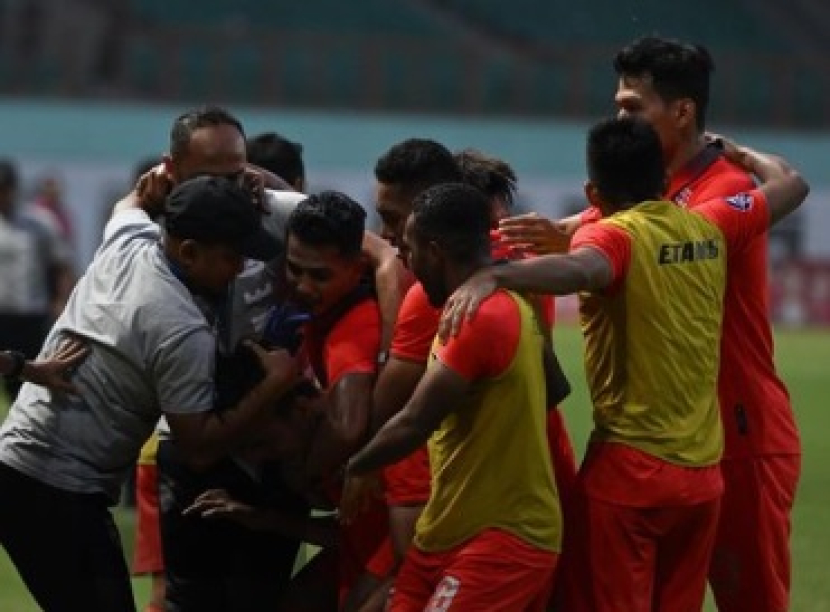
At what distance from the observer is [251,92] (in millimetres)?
32750

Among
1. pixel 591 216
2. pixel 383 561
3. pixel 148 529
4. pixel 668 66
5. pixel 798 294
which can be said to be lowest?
pixel 798 294

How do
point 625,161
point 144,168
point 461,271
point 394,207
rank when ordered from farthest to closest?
point 144,168
point 394,207
point 625,161
point 461,271

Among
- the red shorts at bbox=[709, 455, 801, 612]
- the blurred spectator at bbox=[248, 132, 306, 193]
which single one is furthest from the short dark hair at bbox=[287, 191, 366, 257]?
the blurred spectator at bbox=[248, 132, 306, 193]

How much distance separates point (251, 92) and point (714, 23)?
7411 millimetres

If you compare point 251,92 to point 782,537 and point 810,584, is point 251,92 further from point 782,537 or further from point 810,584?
point 782,537

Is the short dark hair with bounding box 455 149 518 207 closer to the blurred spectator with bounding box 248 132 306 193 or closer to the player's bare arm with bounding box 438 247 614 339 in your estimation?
the player's bare arm with bounding box 438 247 614 339

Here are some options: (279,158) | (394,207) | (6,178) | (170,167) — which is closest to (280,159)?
(279,158)

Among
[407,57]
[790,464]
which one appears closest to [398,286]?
[790,464]

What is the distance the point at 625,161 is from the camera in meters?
6.52

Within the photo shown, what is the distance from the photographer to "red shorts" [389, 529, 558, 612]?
6.22m

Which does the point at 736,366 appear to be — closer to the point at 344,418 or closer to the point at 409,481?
the point at 409,481

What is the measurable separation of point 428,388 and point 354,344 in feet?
2.16

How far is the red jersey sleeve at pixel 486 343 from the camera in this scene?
607 centimetres

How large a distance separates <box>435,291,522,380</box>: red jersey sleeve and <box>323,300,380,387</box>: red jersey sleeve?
1.89 ft
